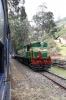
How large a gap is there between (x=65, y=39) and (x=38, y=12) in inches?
602

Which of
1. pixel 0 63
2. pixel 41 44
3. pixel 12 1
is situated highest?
pixel 12 1

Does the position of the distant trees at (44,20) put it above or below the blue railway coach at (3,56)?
above

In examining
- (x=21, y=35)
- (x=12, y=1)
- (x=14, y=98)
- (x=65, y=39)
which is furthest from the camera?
(x=65, y=39)

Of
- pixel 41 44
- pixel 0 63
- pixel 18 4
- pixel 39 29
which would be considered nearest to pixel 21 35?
pixel 18 4

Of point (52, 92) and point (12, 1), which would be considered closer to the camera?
point (52, 92)

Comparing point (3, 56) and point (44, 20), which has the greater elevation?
point (44, 20)

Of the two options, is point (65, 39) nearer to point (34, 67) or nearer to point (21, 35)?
point (21, 35)

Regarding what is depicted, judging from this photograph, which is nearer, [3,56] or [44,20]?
[3,56]

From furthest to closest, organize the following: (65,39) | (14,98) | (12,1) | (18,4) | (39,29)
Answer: (39,29), (65,39), (18,4), (12,1), (14,98)

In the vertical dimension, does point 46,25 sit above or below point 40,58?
above

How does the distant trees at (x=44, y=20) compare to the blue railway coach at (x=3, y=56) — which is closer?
the blue railway coach at (x=3, y=56)

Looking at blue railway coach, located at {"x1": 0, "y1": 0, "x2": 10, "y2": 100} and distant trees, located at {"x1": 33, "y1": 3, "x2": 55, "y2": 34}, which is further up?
distant trees, located at {"x1": 33, "y1": 3, "x2": 55, "y2": 34}

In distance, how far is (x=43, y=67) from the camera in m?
16.0

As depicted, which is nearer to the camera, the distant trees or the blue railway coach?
the blue railway coach
